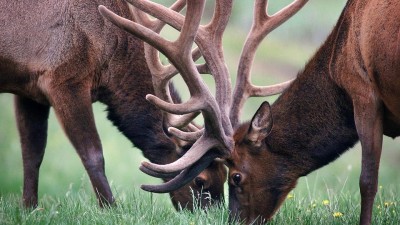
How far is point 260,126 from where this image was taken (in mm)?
7219

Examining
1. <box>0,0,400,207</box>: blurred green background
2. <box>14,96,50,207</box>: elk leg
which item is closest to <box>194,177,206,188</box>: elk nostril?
<box>14,96,50,207</box>: elk leg

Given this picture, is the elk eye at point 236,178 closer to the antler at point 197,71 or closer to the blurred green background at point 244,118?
the antler at point 197,71

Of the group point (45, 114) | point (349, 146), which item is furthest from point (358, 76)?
point (45, 114)

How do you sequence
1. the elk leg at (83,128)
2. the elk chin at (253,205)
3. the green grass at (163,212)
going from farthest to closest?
the elk leg at (83,128) < the elk chin at (253,205) < the green grass at (163,212)

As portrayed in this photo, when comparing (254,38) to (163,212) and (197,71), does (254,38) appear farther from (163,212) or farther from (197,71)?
(163,212)

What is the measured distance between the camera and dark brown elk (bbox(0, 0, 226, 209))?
7465mm

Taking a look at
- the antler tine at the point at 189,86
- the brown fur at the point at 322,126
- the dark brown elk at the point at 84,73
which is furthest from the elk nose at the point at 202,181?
the antler tine at the point at 189,86

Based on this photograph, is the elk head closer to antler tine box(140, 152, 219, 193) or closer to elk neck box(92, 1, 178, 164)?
antler tine box(140, 152, 219, 193)

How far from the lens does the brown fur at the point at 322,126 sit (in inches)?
266

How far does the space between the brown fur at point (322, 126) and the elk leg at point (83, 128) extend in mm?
1026

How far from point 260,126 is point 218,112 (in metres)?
0.37

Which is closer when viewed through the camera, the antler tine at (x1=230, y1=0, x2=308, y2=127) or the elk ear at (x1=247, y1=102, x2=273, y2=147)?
the elk ear at (x1=247, y1=102, x2=273, y2=147)

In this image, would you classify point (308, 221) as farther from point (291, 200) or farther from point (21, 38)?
point (21, 38)

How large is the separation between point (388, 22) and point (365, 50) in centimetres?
28
